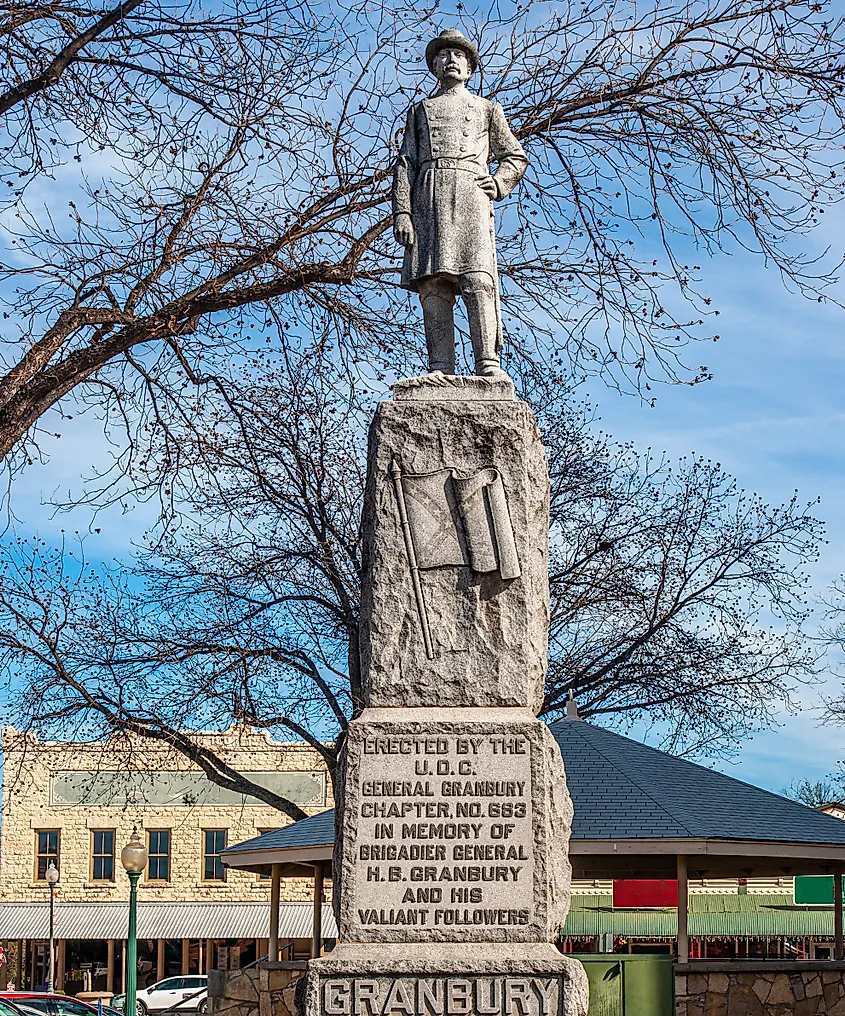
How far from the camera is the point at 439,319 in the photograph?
8.66 m

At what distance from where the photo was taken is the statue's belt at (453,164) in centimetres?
859

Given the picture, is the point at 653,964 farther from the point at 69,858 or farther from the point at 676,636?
the point at 69,858

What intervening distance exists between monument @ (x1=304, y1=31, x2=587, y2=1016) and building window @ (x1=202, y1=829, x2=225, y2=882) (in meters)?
35.4

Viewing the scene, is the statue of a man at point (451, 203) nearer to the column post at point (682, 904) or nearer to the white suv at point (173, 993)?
the column post at point (682, 904)

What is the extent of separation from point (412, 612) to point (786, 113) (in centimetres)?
705

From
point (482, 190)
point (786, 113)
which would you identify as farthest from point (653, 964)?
point (482, 190)

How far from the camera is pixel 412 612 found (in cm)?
801

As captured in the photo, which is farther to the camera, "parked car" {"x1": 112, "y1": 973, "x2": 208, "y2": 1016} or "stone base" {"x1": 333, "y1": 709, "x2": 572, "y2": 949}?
"parked car" {"x1": 112, "y1": 973, "x2": 208, "y2": 1016}

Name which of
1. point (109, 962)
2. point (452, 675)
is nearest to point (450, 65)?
point (452, 675)

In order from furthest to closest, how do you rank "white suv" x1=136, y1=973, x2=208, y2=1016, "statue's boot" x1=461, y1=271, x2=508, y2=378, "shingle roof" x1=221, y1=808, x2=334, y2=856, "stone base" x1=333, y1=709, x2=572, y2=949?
"white suv" x1=136, y1=973, x2=208, y2=1016, "shingle roof" x1=221, y1=808, x2=334, y2=856, "statue's boot" x1=461, y1=271, x2=508, y2=378, "stone base" x1=333, y1=709, x2=572, y2=949

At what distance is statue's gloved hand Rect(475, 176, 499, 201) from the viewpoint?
339 inches

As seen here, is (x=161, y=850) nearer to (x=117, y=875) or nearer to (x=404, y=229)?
(x=117, y=875)

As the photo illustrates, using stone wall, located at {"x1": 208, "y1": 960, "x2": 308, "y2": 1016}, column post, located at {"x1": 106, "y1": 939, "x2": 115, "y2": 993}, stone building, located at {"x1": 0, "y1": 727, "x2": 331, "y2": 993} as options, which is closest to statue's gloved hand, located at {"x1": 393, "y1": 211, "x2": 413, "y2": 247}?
stone wall, located at {"x1": 208, "y1": 960, "x2": 308, "y2": 1016}

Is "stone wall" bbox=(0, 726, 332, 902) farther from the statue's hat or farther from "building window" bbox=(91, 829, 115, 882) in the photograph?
the statue's hat
